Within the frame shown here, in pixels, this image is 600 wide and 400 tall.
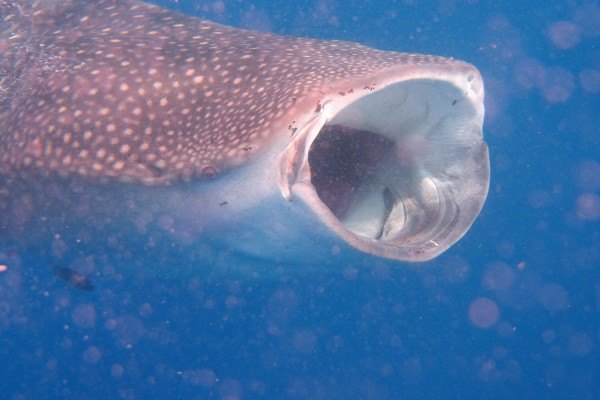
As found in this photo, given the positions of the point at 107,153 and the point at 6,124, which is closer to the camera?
the point at 107,153

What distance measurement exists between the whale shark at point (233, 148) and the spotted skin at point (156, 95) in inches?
0.4

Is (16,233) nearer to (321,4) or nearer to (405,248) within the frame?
(405,248)

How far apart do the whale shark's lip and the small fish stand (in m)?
2.80

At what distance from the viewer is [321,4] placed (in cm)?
1320

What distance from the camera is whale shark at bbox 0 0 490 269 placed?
7.57ft

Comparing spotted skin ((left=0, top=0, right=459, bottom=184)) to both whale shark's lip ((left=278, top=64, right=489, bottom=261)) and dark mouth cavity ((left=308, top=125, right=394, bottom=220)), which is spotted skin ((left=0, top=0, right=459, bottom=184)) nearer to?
whale shark's lip ((left=278, top=64, right=489, bottom=261))

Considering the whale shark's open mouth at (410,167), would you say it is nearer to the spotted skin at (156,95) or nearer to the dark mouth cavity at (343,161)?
the dark mouth cavity at (343,161)

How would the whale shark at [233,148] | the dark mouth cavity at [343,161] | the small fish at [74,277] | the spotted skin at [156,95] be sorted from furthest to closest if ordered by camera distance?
the small fish at [74,277], the dark mouth cavity at [343,161], the spotted skin at [156,95], the whale shark at [233,148]

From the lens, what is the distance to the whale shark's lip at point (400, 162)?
2143mm

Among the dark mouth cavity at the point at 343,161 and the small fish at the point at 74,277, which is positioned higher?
the dark mouth cavity at the point at 343,161

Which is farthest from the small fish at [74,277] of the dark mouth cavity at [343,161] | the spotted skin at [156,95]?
the dark mouth cavity at [343,161]

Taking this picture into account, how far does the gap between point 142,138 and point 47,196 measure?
0.93 meters

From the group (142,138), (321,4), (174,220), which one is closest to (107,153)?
(142,138)

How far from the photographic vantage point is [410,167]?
3.11 metres
